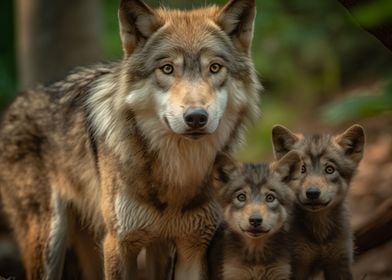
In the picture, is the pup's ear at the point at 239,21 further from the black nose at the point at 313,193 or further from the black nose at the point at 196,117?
the black nose at the point at 313,193

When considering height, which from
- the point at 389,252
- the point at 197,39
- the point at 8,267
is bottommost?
the point at 8,267

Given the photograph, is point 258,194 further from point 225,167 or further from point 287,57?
point 287,57

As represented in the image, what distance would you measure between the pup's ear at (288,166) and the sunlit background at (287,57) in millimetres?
1437

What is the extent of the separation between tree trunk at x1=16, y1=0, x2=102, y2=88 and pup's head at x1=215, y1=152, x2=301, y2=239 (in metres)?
7.17

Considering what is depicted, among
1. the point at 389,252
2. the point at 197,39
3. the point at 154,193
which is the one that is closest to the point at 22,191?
the point at 154,193

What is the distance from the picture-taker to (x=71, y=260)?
9188 mm

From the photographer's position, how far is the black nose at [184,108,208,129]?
6555 millimetres

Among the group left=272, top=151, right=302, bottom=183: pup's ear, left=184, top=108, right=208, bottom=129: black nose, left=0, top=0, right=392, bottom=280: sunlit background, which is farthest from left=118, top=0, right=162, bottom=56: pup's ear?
left=0, top=0, right=392, bottom=280: sunlit background

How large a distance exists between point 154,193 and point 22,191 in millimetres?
1936

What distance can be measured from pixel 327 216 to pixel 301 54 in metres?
11.2

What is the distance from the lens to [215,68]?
705cm

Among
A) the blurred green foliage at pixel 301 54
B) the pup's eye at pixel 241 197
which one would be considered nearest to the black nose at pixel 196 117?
the pup's eye at pixel 241 197

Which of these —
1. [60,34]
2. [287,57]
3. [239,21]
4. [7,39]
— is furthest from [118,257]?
[287,57]

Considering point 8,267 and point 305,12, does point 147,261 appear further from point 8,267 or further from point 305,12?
point 305,12
